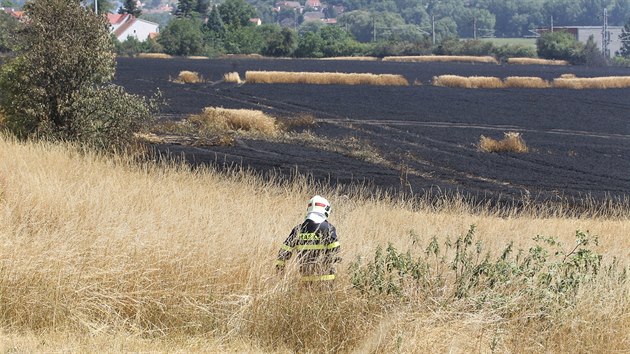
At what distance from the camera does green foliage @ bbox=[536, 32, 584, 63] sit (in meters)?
128

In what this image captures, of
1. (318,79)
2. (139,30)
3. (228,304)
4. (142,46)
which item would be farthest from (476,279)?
(139,30)

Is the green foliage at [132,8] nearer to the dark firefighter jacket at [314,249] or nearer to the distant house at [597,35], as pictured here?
the distant house at [597,35]

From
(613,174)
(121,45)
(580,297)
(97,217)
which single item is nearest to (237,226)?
(97,217)

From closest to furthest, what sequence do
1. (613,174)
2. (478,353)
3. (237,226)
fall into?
(478,353) < (237,226) < (613,174)

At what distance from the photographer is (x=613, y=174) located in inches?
1257

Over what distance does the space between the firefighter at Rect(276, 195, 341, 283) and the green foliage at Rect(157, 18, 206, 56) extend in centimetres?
12093

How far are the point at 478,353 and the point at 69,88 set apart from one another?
19.1 metres

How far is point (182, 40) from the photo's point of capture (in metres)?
130

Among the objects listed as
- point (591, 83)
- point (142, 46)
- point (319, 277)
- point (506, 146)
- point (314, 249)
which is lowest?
point (591, 83)

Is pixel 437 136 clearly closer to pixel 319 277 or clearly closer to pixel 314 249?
pixel 314 249

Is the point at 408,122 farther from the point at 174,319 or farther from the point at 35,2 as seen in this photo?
the point at 174,319

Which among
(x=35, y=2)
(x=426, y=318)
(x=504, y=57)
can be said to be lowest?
(x=504, y=57)

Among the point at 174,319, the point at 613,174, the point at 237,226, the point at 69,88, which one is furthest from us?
the point at 613,174

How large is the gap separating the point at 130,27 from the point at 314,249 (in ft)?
547
